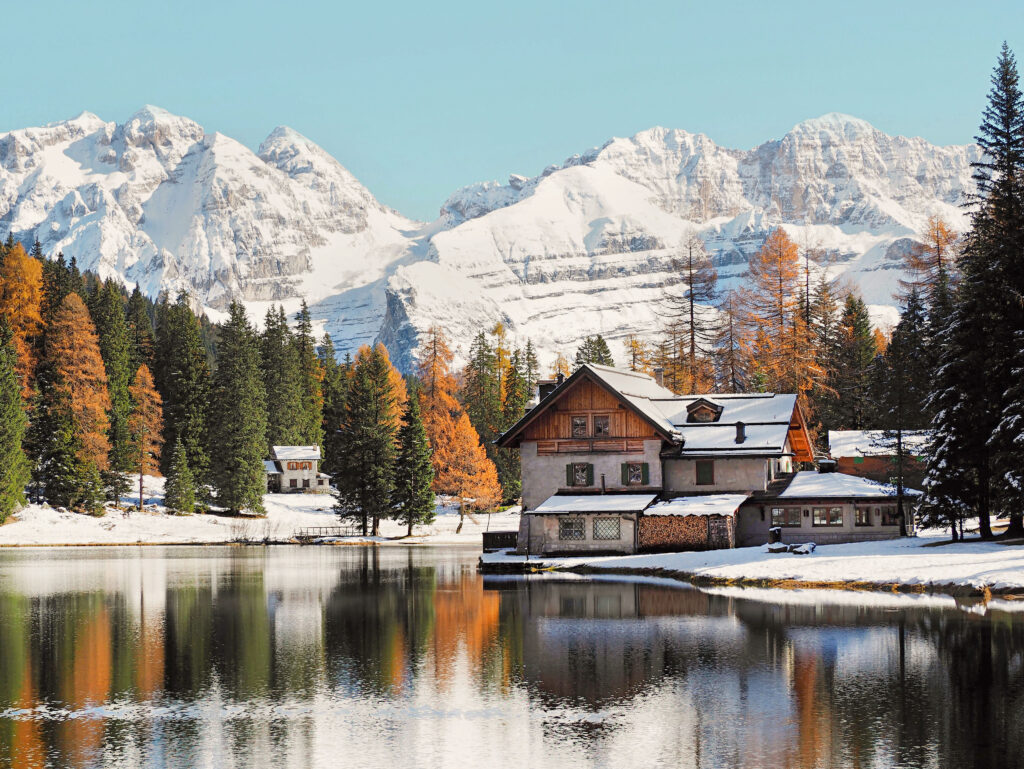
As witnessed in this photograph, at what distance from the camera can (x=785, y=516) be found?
207ft

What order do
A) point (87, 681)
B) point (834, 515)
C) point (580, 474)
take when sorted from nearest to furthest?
point (87, 681) → point (834, 515) → point (580, 474)

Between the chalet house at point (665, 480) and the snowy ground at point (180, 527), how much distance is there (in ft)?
94.6

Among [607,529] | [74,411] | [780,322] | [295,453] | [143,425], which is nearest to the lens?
[607,529]

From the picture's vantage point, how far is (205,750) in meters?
19.5

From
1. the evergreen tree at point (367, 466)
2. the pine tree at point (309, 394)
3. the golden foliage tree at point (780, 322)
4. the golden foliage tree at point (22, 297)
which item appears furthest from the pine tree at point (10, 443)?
the golden foliage tree at point (780, 322)

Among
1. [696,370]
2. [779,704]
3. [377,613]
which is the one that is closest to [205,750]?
[779,704]

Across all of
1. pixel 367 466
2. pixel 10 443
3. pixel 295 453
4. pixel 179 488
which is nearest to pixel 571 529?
pixel 367 466

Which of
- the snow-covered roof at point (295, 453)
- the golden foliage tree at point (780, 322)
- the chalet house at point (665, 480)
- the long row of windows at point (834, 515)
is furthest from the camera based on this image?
the snow-covered roof at point (295, 453)

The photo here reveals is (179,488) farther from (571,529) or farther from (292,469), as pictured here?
(571,529)

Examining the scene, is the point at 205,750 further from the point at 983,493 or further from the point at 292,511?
the point at 292,511

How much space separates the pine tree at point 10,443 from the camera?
84.7 m

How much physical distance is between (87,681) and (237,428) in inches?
3403

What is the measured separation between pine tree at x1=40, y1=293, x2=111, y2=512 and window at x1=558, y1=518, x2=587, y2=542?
49.0m

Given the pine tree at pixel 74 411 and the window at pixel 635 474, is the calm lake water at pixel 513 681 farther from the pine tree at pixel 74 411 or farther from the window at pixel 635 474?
the pine tree at pixel 74 411
